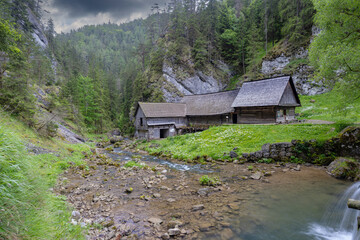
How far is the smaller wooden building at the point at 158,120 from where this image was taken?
113 ft

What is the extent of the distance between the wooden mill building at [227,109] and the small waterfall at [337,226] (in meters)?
19.4

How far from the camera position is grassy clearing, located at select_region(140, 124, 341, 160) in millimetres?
15888

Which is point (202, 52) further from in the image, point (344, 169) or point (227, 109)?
point (344, 169)

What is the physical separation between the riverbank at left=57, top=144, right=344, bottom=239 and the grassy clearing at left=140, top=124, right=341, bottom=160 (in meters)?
3.41

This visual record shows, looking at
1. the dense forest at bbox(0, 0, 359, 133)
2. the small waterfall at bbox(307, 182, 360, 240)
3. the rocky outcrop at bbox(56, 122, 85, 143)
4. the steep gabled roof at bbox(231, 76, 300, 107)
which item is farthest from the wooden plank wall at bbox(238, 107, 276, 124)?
the rocky outcrop at bbox(56, 122, 85, 143)

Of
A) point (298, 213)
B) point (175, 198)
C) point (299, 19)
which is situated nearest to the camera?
point (298, 213)

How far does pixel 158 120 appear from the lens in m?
35.6

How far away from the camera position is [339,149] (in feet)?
42.2

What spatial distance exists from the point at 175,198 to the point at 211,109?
1082 inches

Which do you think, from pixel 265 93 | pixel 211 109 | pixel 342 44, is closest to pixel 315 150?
pixel 342 44

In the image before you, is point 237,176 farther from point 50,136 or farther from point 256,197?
point 50,136

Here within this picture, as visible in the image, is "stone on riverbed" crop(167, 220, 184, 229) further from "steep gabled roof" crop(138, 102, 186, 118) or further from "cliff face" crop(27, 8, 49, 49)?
"cliff face" crop(27, 8, 49, 49)

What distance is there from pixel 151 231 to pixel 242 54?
2306 inches

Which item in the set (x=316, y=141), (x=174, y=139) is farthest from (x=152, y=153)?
(x=316, y=141)
